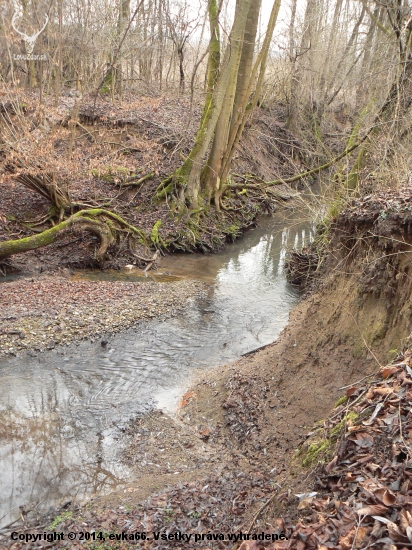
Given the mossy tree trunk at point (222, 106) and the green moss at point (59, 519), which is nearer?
the green moss at point (59, 519)

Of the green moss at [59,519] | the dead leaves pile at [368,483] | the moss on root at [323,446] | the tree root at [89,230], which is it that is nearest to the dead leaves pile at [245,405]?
the moss on root at [323,446]

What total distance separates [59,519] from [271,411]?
137 inches

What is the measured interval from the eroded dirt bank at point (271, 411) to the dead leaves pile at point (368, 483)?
0.15 meters

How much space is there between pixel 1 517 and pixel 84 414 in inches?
86.8

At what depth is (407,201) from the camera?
254 inches

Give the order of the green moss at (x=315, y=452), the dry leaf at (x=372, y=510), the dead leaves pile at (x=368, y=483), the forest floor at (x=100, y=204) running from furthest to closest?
the forest floor at (x=100, y=204) → the green moss at (x=315, y=452) → the dry leaf at (x=372, y=510) → the dead leaves pile at (x=368, y=483)

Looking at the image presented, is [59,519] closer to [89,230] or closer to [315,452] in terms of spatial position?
[315,452]

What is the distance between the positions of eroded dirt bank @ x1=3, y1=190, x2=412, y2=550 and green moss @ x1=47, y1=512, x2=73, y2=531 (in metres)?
0.02

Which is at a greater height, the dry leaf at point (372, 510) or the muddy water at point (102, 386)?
the dry leaf at point (372, 510)

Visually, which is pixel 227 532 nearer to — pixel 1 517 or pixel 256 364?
pixel 1 517

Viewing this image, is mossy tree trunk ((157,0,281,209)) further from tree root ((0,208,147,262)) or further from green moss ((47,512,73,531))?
green moss ((47,512,73,531))

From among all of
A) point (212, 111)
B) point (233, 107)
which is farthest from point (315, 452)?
point (233, 107)

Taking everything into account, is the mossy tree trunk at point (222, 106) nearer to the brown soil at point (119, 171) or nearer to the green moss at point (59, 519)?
the brown soil at point (119, 171)

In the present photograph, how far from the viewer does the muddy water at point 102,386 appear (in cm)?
598
